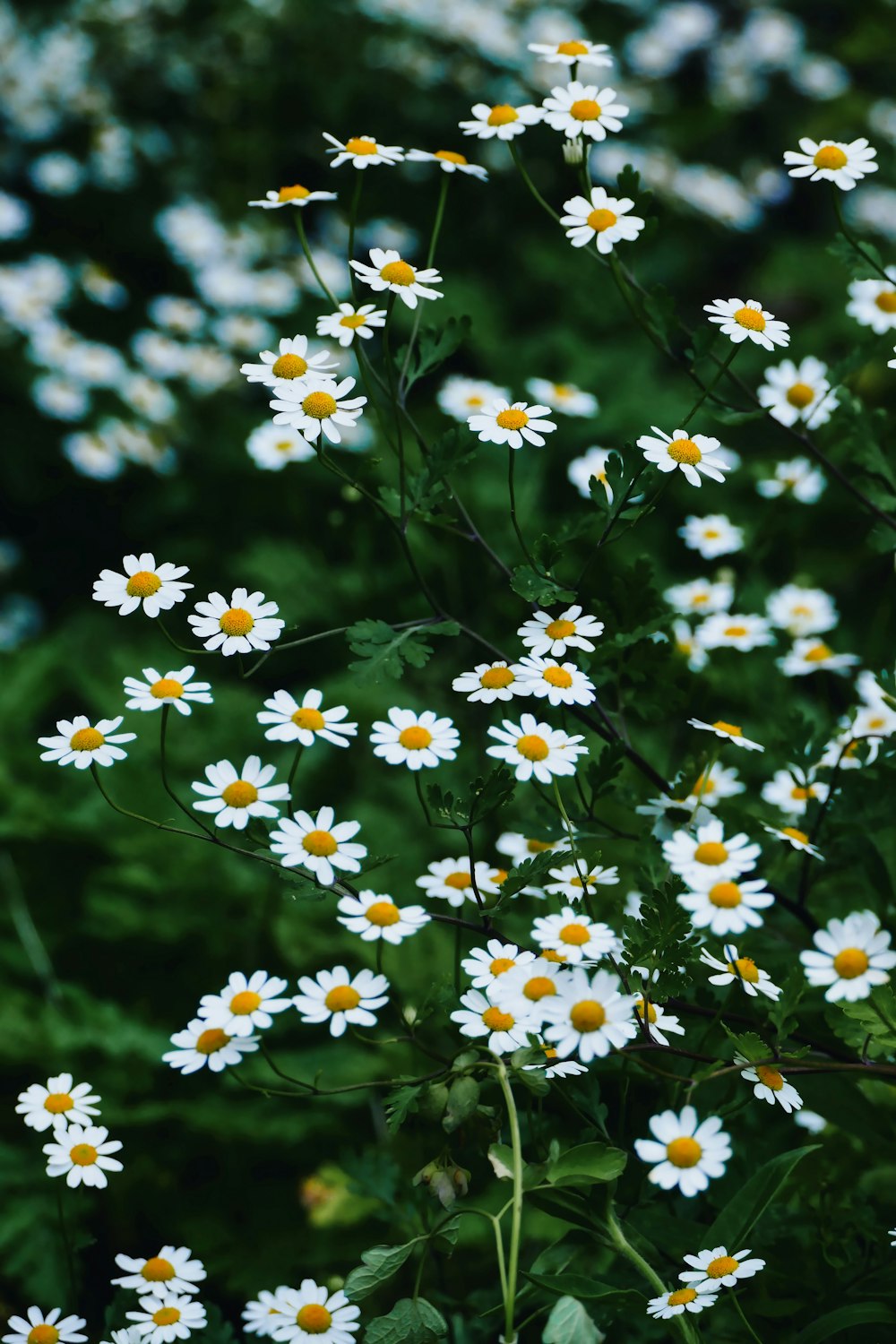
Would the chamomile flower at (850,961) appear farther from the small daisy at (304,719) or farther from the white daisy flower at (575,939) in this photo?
the small daisy at (304,719)

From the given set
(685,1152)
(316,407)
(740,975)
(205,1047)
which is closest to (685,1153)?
(685,1152)

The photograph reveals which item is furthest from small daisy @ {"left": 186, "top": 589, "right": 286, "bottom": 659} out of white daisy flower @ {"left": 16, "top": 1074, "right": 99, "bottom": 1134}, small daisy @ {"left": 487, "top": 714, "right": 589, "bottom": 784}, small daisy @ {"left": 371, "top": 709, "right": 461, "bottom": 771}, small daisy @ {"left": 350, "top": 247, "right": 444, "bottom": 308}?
white daisy flower @ {"left": 16, "top": 1074, "right": 99, "bottom": 1134}

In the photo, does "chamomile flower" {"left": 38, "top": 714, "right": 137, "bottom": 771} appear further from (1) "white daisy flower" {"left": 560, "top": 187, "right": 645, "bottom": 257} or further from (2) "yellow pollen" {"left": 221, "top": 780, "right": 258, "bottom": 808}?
(1) "white daisy flower" {"left": 560, "top": 187, "right": 645, "bottom": 257}

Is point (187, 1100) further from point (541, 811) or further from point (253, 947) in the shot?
point (541, 811)

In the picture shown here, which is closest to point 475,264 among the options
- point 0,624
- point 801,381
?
point 0,624

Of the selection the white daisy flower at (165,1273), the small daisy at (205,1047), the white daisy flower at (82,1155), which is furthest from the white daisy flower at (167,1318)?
the small daisy at (205,1047)

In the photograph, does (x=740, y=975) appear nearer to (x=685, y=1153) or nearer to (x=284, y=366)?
(x=685, y=1153)
